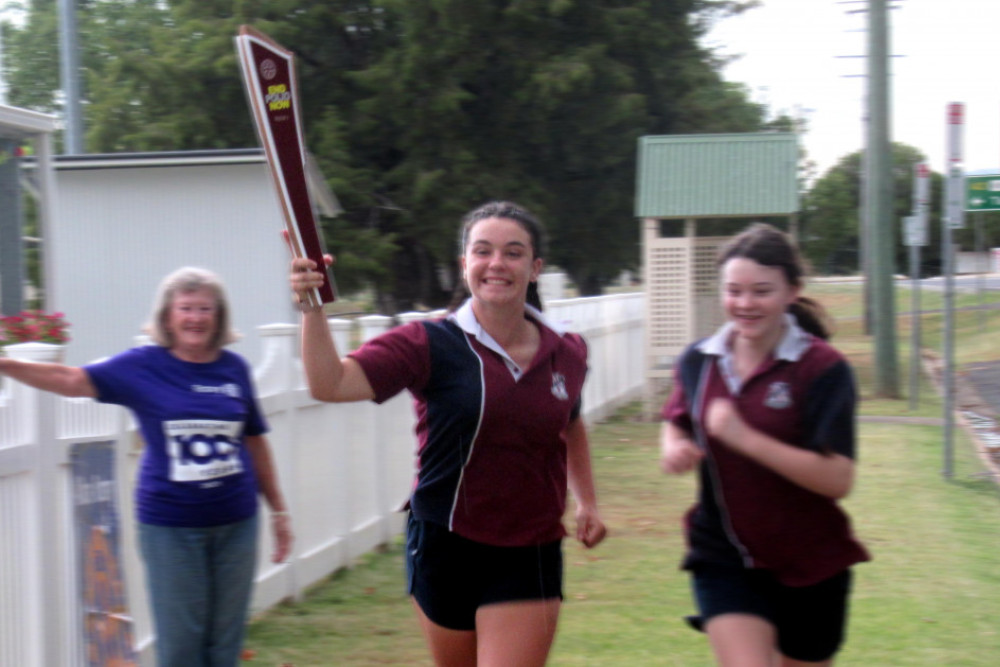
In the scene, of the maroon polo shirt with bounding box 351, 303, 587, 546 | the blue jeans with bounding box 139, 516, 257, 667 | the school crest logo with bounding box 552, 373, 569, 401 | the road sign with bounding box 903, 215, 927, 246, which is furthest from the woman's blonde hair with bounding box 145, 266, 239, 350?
the road sign with bounding box 903, 215, 927, 246

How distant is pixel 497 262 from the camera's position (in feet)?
12.1

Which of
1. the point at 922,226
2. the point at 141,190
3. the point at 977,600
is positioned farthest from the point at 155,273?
the point at 977,600

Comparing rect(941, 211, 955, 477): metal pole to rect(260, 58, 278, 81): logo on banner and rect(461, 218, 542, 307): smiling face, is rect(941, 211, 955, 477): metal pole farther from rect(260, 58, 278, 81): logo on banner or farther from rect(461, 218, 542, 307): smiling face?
rect(260, 58, 278, 81): logo on banner

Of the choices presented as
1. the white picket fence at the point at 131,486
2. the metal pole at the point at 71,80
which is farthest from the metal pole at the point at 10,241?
the metal pole at the point at 71,80

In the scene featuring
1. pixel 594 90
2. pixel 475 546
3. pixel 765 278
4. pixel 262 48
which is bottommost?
pixel 475 546

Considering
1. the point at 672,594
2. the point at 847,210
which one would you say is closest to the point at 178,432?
the point at 672,594

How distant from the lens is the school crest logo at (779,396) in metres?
3.44

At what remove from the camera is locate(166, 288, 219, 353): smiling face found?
4461mm

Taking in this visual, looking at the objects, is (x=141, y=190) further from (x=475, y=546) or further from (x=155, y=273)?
(x=475, y=546)

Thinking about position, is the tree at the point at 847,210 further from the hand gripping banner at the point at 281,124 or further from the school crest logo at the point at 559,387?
the hand gripping banner at the point at 281,124

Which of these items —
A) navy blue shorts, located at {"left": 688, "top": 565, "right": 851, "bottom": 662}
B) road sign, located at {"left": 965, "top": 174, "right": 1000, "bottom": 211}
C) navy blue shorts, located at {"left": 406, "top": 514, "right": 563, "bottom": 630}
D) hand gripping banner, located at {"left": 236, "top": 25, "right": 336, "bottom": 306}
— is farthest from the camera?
road sign, located at {"left": 965, "top": 174, "right": 1000, "bottom": 211}

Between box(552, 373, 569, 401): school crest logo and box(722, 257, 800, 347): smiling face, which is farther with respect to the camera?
box(552, 373, 569, 401): school crest logo

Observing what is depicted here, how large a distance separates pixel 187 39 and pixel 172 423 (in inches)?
876

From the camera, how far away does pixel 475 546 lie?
365 cm
